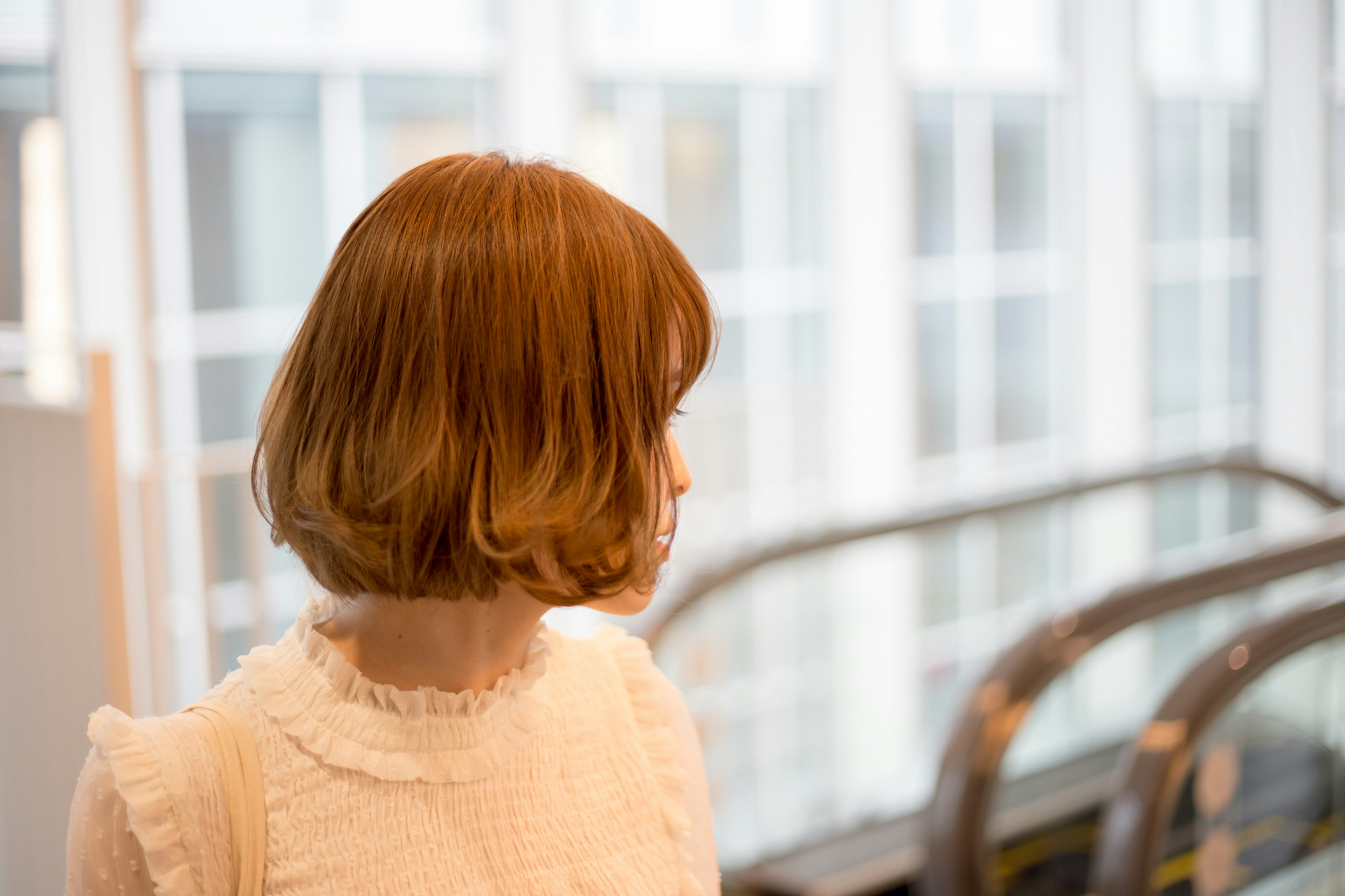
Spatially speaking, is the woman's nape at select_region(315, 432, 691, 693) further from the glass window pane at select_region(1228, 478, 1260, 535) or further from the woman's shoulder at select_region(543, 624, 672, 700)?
the glass window pane at select_region(1228, 478, 1260, 535)

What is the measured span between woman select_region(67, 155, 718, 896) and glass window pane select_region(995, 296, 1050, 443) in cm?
470

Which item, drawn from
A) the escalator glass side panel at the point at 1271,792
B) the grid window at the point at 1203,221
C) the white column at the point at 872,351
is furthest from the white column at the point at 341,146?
the grid window at the point at 1203,221

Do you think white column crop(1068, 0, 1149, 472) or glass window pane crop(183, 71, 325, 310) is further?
white column crop(1068, 0, 1149, 472)

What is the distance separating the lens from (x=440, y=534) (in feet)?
2.64

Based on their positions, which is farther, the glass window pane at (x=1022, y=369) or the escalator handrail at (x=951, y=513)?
the glass window pane at (x=1022, y=369)

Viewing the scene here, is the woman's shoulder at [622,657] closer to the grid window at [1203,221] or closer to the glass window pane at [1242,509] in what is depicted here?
the grid window at [1203,221]

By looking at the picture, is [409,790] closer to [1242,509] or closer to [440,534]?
[440,534]

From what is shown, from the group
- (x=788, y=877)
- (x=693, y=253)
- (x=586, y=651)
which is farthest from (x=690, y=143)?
(x=586, y=651)

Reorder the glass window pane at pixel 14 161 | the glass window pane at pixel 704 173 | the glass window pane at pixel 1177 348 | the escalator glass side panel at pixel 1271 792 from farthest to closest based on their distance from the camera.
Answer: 1. the glass window pane at pixel 1177 348
2. the glass window pane at pixel 704 173
3. the glass window pane at pixel 14 161
4. the escalator glass side panel at pixel 1271 792

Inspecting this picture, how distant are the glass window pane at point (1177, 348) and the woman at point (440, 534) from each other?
560cm

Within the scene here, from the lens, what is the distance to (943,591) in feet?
16.1

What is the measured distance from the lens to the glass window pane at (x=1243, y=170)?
6.31 meters

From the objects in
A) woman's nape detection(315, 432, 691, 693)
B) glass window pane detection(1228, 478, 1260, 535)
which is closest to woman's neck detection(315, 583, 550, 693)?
woman's nape detection(315, 432, 691, 693)

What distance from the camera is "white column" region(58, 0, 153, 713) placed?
278 cm
